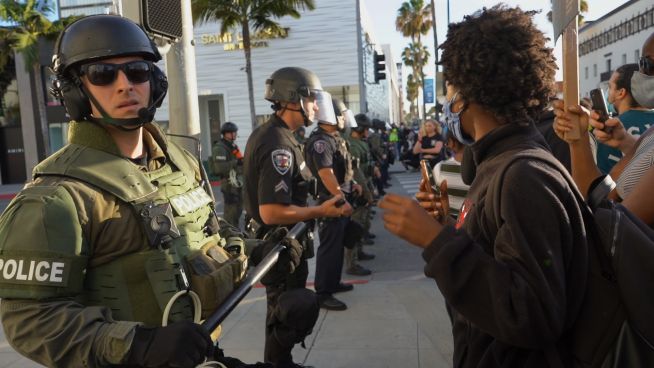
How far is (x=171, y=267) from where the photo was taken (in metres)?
1.68

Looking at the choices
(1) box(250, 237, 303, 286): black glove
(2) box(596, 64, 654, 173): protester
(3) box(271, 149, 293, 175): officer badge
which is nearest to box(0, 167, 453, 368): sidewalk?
(3) box(271, 149, 293, 175): officer badge

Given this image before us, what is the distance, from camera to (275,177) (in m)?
3.50

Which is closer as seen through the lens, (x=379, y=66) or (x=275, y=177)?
(x=275, y=177)

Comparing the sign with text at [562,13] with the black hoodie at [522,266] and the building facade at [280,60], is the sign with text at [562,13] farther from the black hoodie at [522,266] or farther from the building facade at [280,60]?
the building facade at [280,60]

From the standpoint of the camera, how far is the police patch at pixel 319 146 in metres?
5.22

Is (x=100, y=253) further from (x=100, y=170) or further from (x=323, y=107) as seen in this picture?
(x=323, y=107)

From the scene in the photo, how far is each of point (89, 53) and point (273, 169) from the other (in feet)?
6.11

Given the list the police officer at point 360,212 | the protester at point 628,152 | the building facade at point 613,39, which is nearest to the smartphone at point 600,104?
the protester at point 628,152

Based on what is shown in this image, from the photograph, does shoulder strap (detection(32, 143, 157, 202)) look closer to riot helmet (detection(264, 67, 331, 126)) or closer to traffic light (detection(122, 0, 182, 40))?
traffic light (detection(122, 0, 182, 40))

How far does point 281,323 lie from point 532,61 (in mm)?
1596

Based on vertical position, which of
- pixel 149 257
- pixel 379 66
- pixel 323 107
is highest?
pixel 379 66

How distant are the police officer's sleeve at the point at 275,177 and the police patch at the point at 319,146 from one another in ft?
5.40

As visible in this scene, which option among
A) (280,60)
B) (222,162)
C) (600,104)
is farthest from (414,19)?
(600,104)

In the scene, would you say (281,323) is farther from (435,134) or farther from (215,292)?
(435,134)
